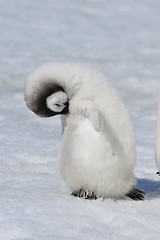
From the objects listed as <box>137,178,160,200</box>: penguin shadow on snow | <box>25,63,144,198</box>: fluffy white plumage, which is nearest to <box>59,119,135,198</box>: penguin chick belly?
<box>25,63,144,198</box>: fluffy white plumage

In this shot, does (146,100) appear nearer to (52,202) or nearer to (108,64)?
(108,64)

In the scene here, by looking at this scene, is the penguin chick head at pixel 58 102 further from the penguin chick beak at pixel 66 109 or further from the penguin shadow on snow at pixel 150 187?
the penguin shadow on snow at pixel 150 187

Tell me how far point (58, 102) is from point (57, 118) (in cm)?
233

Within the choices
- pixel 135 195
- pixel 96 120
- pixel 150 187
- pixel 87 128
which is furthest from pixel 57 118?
pixel 96 120

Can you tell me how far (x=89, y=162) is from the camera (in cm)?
288

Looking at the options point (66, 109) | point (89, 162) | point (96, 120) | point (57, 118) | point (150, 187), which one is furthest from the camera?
point (57, 118)

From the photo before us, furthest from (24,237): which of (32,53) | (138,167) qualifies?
(32,53)

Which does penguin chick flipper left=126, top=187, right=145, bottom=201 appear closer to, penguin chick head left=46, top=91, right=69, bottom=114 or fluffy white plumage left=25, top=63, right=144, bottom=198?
fluffy white plumage left=25, top=63, right=144, bottom=198

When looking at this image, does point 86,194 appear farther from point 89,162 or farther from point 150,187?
point 150,187

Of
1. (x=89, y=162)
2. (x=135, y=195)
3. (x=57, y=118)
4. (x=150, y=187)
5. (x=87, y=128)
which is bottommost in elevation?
(x=57, y=118)

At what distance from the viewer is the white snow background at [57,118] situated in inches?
101

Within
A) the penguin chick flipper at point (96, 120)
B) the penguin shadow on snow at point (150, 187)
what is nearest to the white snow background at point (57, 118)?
the penguin shadow on snow at point (150, 187)

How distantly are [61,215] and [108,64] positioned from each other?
A: 472 cm

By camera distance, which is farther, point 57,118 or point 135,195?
point 57,118
